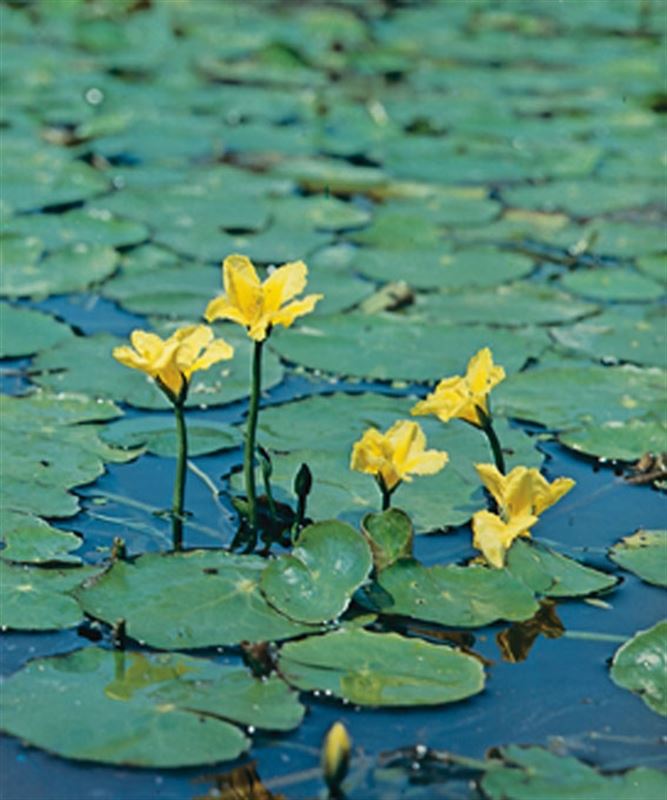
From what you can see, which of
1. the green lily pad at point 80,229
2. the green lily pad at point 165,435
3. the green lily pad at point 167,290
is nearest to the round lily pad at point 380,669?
the green lily pad at point 165,435

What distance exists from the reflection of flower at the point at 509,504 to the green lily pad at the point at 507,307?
1.33 metres

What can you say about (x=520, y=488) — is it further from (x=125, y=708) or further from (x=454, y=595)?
(x=125, y=708)

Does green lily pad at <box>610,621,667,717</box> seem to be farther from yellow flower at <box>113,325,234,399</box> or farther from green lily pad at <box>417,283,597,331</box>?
green lily pad at <box>417,283,597,331</box>

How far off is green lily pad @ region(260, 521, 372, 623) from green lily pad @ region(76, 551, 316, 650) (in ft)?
0.08

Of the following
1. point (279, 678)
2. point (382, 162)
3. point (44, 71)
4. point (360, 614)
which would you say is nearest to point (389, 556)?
point (360, 614)

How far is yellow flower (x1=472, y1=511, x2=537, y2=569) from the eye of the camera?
248 cm

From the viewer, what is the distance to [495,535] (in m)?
2.49

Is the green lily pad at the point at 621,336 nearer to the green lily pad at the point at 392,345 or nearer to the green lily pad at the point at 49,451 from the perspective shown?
the green lily pad at the point at 392,345

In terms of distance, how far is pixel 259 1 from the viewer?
27.5ft

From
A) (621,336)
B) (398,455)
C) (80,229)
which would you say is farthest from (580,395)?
(80,229)

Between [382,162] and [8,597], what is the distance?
3.30 meters

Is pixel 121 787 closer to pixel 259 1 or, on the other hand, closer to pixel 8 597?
pixel 8 597

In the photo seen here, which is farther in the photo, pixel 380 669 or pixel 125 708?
pixel 380 669

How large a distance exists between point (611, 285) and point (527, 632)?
72.9 inches
